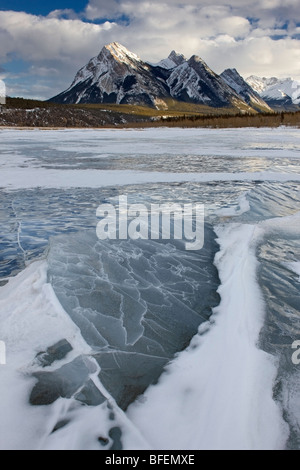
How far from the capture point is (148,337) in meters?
2.35

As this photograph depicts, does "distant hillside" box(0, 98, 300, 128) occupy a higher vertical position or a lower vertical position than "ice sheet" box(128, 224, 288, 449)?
higher

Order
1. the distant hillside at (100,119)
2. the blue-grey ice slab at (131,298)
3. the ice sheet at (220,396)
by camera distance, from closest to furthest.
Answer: the ice sheet at (220,396) → the blue-grey ice slab at (131,298) → the distant hillside at (100,119)

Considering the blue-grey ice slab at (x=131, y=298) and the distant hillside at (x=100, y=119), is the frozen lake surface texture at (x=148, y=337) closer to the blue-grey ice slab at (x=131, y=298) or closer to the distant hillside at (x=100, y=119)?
the blue-grey ice slab at (x=131, y=298)

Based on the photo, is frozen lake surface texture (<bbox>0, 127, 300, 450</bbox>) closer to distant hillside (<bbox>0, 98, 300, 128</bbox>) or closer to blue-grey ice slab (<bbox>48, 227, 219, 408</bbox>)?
blue-grey ice slab (<bbox>48, 227, 219, 408</bbox>)

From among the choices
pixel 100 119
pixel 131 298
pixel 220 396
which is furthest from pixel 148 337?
pixel 100 119

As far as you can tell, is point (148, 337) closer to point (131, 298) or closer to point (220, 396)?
point (131, 298)

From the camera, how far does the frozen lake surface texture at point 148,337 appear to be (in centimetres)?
167

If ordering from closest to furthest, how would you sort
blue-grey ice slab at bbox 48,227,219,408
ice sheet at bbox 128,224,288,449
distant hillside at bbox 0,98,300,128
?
ice sheet at bbox 128,224,288,449 < blue-grey ice slab at bbox 48,227,219,408 < distant hillside at bbox 0,98,300,128

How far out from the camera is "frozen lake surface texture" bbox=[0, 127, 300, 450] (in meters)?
1.67

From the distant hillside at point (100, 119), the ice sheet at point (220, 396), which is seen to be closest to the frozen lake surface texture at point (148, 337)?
the ice sheet at point (220, 396)

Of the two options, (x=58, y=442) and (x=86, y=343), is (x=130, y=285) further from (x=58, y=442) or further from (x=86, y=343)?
(x=58, y=442)

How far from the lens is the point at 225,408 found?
5.78 feet

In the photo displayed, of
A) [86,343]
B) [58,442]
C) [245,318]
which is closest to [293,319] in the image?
[245,318]

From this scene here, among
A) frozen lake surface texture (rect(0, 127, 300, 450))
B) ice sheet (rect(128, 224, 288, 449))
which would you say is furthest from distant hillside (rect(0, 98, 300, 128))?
ice sheet (rect(128, 224, 288, 449))
